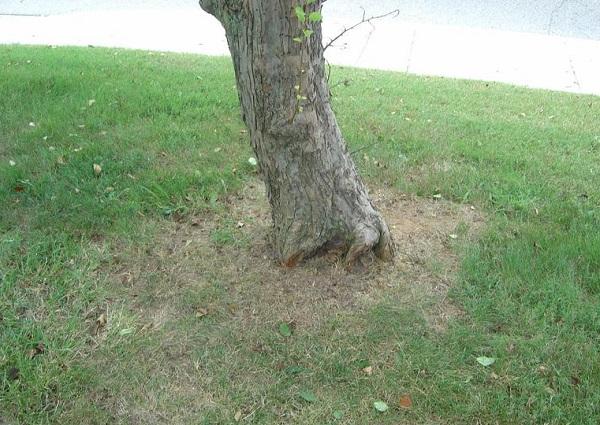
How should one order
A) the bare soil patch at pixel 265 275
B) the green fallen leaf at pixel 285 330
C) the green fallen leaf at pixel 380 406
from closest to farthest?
the green fallen leaf at pixel 380 406
the green fallen leaf at pixel 285 330
the bare soil patch at pixel 265 275

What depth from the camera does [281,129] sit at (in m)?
2.75

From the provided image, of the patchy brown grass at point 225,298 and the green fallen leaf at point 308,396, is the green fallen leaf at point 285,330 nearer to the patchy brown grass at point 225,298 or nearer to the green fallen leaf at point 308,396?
the patchy brown grass at point 225,298

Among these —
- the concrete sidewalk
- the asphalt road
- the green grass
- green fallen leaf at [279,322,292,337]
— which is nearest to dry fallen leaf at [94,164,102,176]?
the green grass

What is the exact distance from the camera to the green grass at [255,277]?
2555mm

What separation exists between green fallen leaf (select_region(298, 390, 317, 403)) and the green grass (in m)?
0.02

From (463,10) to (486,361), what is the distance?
902 centimetres

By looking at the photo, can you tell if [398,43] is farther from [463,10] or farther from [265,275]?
[265,275]

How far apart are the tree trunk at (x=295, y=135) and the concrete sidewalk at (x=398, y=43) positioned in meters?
4.92

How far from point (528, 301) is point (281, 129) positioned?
5.03ft

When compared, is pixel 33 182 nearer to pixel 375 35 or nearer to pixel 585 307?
pixel 585 307

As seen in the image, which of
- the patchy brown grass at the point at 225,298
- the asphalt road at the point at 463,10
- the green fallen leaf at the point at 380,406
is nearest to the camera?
the green fallen leaf at the point at 380,406

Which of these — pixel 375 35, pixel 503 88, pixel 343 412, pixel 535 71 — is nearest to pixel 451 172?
pixel 343 412

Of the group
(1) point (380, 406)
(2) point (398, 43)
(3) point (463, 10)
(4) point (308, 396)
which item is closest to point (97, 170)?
(4) point (308, 396)

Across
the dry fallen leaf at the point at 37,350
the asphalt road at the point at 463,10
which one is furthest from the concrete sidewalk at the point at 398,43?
the dry fallen leaf at the point at 37,350
